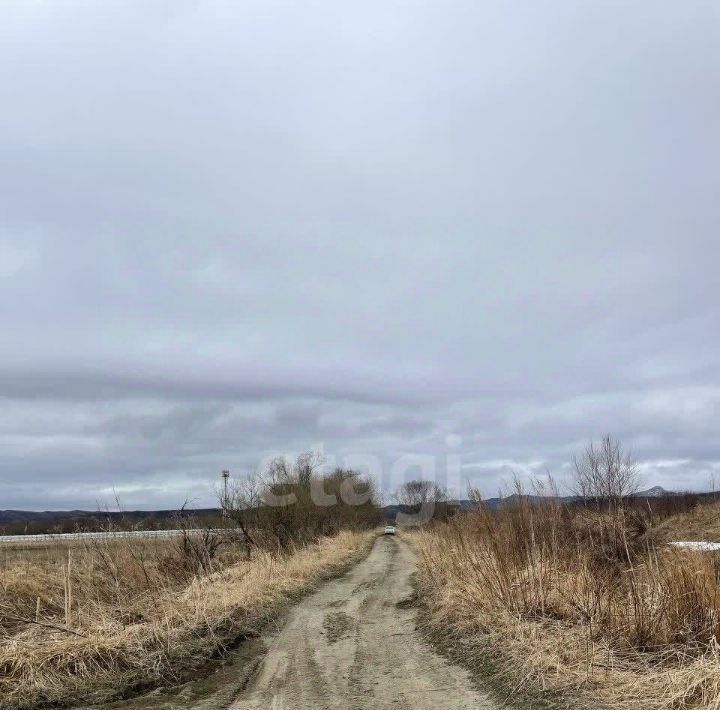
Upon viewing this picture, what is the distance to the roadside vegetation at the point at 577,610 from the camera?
233 inches

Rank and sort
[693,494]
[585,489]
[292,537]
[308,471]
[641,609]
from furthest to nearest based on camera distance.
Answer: [693,494], [308,471], [292,537], [585,489], [641,609]

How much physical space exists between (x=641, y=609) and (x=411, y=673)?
9.52 feet

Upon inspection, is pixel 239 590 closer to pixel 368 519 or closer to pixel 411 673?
pixel 411 673

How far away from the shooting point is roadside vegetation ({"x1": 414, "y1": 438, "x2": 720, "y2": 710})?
593 centimetres

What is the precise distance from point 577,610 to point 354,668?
299 cm

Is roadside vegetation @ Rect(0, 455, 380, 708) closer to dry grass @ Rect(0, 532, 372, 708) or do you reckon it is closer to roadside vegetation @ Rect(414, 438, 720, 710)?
dry grass @ Rect(0, 532, 372, 708)

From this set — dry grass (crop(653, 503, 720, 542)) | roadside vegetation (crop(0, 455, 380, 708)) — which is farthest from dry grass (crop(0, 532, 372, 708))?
dry grass (crop(653, 503, 720, 542))

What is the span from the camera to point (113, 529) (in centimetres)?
1251

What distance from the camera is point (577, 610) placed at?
8.12m

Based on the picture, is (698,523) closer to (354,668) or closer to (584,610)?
(584,610)

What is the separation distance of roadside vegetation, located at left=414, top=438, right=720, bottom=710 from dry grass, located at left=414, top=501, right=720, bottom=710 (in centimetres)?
1

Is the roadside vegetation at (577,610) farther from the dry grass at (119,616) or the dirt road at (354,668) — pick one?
the dry grass at (119,616)

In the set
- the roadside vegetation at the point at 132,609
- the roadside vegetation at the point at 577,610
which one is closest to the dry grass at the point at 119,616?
the roadside vegetation at the point at 132,609

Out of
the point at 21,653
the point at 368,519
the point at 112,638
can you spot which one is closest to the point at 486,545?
the point at 112,638
